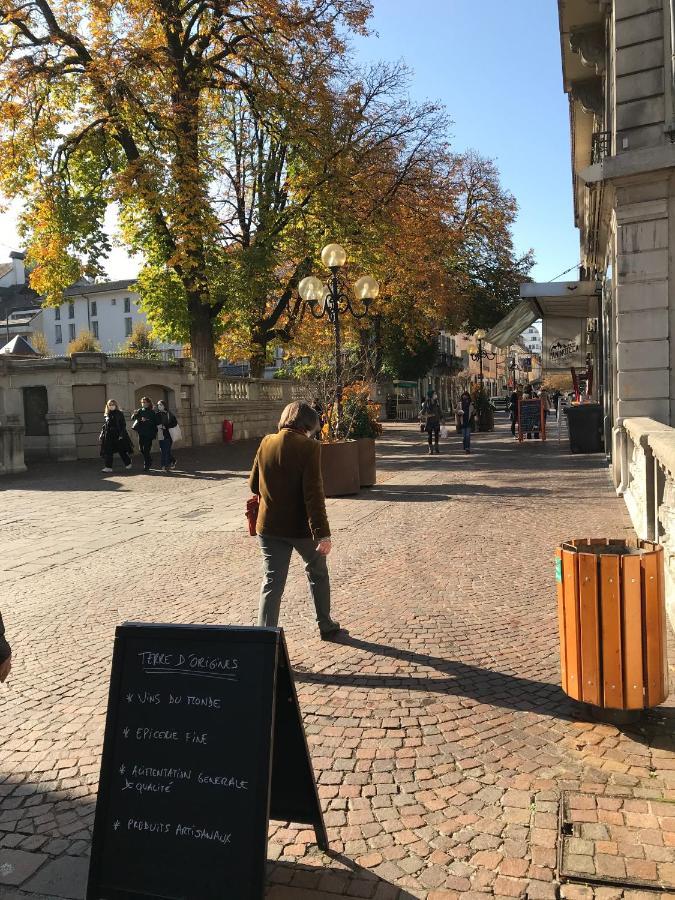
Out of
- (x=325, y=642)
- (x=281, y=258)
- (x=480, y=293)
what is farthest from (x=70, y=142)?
(x=480, y=293)

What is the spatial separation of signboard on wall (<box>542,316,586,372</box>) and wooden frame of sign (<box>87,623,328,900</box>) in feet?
60.0

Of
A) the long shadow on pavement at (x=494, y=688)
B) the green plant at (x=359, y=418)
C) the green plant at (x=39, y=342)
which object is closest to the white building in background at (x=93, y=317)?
the green plant at (x=39, y=342)

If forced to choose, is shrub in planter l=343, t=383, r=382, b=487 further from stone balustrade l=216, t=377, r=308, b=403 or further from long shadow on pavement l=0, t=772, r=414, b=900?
long shadow on pavement l=0, t=772, r=414, b=900

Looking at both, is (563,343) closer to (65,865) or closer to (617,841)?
(617,841)

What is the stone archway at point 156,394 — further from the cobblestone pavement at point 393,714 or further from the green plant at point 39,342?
the green plant at point 39,342

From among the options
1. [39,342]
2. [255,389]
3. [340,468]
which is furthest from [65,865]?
[39,342]

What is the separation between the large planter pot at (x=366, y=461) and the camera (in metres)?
13.9

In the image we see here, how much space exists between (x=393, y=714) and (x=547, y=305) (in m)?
17.2

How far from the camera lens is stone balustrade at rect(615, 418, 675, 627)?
17.3 feet

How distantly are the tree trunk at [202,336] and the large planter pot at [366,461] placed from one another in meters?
11.9

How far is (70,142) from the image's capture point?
20969 mm

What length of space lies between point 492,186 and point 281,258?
69.7 ft

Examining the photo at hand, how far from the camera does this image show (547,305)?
19.7 meters

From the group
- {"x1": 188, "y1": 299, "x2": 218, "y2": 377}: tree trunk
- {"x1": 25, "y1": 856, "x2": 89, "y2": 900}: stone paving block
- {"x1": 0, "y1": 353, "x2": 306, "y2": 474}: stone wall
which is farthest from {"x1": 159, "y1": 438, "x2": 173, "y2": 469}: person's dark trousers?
{"x1": 25, "y1": 856, "x2": 89, "y2": 900}: stone paving block
